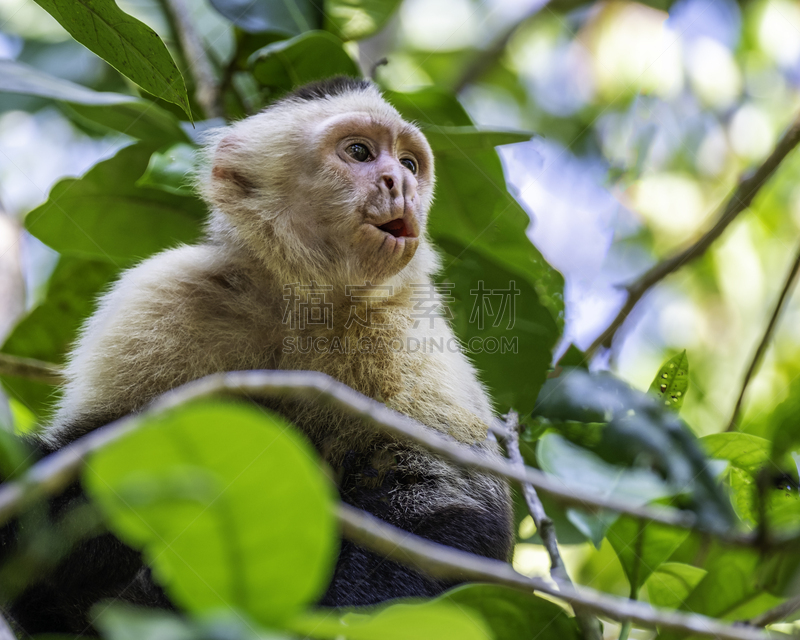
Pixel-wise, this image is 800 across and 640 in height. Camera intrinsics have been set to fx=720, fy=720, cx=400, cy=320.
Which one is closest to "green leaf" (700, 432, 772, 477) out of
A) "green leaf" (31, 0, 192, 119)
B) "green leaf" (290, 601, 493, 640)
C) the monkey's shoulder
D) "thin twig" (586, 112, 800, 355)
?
"thin twig" (586, 112, 800, 355)

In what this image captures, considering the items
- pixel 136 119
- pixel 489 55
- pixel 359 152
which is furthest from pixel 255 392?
pixel 489 55

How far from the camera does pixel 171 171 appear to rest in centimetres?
202

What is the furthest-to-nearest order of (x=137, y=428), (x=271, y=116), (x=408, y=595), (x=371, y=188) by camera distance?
1. (x=271, y=116)
2. (x=371, y=188)
3. (x=408, y=595)
4. (x=137, y=428)

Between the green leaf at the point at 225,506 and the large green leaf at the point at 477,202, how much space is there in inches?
58.9

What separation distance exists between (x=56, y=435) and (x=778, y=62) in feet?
13.1

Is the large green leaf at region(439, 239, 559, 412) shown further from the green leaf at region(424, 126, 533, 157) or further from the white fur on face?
the green leaf at region(424, 126, 533, 157)

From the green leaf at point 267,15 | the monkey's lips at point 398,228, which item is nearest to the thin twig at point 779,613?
the monkey's lips at point 398,228

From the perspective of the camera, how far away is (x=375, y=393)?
5.72 feet

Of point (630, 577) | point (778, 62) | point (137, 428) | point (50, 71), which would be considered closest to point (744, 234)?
point (778, 62)

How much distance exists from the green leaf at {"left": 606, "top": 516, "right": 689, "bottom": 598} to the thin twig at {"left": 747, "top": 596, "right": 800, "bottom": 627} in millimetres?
313

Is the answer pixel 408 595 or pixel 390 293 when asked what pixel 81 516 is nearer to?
pixel 408 595

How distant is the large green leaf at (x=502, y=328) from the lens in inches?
74.0

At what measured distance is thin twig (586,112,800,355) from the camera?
2.13 meters

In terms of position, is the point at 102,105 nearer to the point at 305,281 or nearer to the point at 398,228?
the point at 305,281
